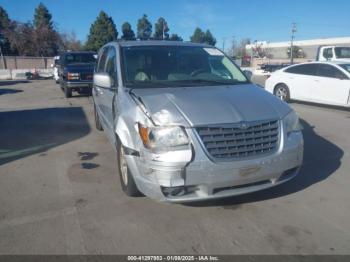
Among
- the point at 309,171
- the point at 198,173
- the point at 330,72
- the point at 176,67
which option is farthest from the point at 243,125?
the point at 330,72

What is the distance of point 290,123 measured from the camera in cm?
379

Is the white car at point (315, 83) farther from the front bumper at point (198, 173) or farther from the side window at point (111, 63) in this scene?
the front bumper at point (198, 173)

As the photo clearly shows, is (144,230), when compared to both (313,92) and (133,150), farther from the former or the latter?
(313,92)

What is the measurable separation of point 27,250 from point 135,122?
157cm

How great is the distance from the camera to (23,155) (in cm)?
595

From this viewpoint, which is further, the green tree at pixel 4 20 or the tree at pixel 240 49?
the tree at pixel 240 49

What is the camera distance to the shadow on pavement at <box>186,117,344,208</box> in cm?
394

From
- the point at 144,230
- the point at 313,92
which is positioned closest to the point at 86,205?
the point at 144,230

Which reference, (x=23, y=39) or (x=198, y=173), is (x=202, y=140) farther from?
(x=23, y=39)

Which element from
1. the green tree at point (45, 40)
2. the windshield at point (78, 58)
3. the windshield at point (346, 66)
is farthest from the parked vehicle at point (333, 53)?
the green tree at point (45, 40)

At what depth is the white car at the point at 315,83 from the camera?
983 centimetres

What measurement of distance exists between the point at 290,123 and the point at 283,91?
839 centimetres

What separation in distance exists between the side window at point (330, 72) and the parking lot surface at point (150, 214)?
4.90 metres

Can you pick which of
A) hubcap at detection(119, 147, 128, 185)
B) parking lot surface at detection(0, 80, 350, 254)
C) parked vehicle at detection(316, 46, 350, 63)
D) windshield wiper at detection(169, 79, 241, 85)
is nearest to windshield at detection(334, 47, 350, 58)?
parked vehicle at detection(316, 46, 350, 63)
